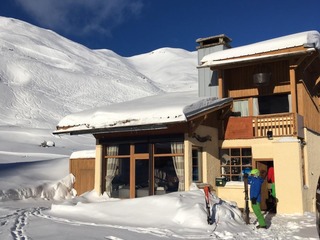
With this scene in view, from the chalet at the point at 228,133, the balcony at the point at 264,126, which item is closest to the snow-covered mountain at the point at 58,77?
the chalet at the point at 228,133

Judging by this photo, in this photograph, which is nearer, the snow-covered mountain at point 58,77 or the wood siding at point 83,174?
the wood siding at point 83,174

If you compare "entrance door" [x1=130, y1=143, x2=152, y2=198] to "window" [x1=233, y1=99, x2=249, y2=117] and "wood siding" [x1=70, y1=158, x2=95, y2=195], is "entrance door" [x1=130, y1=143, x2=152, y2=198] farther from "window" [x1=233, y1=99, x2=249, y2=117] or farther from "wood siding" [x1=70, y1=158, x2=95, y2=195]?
"window" [x1=233, y1=99, x2=249, y2=117]

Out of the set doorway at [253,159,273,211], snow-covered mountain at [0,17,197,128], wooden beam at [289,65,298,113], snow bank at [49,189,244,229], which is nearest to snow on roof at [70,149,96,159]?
snow bank at [49,189,244,229]

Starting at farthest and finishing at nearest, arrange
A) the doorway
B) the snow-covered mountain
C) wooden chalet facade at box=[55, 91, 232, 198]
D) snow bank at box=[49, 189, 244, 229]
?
the snow-covered mountain → the doorway → wooden chalet facade at box=[55, 91, 232, 198] → snow bank at box=[49, 189, 244, 229]

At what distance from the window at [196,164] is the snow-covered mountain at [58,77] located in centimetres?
4065

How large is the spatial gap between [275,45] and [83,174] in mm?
9504

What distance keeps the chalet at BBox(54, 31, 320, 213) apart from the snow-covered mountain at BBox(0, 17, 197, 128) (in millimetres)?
39378

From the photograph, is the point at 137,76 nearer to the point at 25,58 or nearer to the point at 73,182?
the point at 25,58

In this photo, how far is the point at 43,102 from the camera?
207ft

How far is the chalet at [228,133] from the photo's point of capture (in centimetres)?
1275

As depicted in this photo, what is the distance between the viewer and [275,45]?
1398 cm

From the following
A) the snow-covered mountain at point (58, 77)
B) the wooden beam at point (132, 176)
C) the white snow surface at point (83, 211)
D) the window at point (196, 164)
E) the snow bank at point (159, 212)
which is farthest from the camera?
the snow-covered mountain at point (58, 77)

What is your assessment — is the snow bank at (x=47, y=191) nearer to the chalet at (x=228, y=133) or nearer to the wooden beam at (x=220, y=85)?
the chalet at (x=228, y=133)

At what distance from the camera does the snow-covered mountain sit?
6044 centimetres
